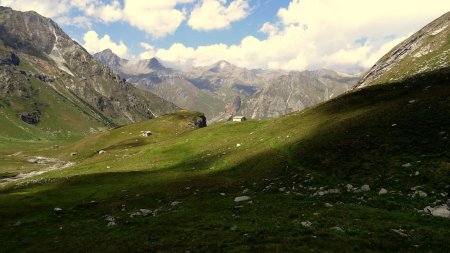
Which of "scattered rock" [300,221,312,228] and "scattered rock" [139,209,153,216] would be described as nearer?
"scattered rock" [300,221,312,228]

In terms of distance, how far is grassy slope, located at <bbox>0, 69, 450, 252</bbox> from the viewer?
26.5 m

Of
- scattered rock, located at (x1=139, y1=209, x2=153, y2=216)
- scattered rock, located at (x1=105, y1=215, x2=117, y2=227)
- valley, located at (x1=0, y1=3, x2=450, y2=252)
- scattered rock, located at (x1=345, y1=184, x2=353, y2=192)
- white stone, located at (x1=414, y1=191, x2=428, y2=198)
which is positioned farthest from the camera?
scattered rock, located at (x1=139, y1=209, x2=153, y2=216)

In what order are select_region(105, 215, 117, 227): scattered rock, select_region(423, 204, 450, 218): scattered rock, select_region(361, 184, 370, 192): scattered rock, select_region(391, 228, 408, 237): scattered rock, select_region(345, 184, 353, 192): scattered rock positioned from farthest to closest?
1. select_region(105, 215, 117, 227): scattered rock
2. select_region(345, 184, 353, 192): scattered rock
3. select_region(361, 184, 370, 192): scattered rock
4. select_region(423, 204, 450, 218): scattered rock
5. select_region(391, 228, 408, 237): scattered rock

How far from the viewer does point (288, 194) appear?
37875 mm

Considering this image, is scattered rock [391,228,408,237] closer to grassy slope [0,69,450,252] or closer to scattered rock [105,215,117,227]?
grassy slope [0,69,450,252]

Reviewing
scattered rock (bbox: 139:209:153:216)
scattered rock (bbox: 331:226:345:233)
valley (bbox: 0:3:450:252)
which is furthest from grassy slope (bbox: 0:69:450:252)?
scattered rock (bbox: 139:209:153:216)

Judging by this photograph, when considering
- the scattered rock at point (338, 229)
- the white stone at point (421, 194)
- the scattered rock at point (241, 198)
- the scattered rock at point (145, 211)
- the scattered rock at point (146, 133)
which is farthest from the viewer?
the scattered rock at point (146, 133)

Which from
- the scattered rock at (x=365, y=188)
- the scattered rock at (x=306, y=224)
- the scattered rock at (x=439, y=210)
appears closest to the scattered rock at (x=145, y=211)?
the scattered rock at (x=306, y=224)

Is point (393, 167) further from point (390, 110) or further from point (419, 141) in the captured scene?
point (390, 110)

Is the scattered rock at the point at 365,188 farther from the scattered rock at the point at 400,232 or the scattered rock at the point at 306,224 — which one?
the scattered rock at the point at 400,232

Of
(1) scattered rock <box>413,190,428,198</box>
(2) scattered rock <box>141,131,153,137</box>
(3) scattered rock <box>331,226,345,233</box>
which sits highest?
(2) scattered rock <box>141,131,153,137</box>

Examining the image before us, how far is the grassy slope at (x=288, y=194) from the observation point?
26.5 meters

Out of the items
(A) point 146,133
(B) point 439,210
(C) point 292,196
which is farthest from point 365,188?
(A) point 146,133

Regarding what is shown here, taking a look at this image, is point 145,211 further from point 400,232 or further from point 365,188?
point 400,232
